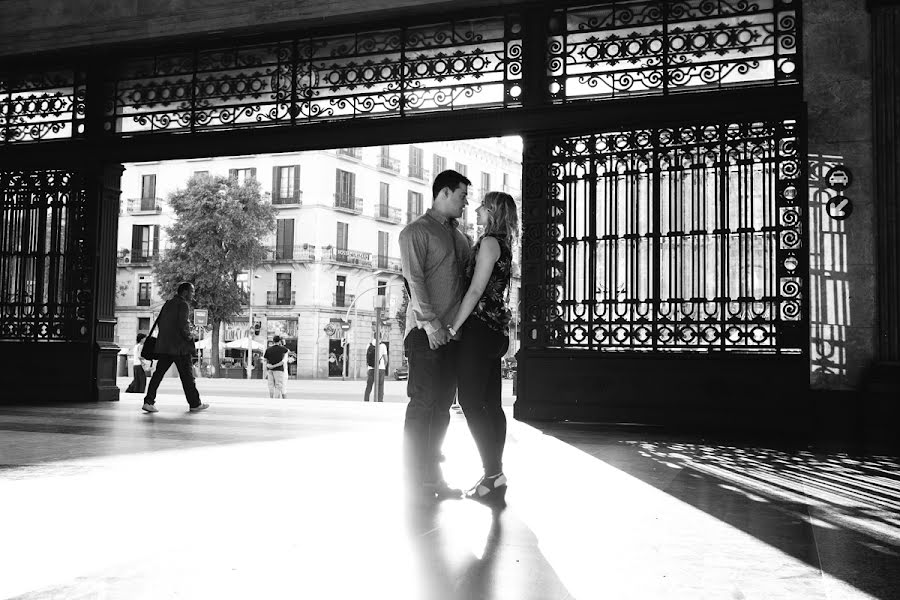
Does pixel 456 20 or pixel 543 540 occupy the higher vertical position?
pixel 456 20

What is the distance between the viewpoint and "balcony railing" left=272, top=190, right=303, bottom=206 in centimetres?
4519

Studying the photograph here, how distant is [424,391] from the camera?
4.50 m

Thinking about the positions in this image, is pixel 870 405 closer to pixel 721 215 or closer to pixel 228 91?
pixel 721 215

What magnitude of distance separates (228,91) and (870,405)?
8069mm

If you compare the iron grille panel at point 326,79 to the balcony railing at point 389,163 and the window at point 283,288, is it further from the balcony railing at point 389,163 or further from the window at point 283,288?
the balcony railing at point 389,163

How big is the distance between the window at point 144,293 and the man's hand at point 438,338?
45464 millimetres

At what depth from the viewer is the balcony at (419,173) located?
164ft

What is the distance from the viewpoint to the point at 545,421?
8844 millimetres

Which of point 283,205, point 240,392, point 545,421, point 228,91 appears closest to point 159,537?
point 545,421

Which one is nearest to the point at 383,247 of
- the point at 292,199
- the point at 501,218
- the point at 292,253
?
the point at 292,253

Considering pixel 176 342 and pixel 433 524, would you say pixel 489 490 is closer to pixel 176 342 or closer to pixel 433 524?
Result: pixel 433 524

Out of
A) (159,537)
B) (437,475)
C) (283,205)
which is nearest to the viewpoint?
(159,537)

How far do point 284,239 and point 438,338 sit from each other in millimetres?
42399

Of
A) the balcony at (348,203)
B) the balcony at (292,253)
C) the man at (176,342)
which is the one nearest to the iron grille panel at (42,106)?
the man at (176,342)
